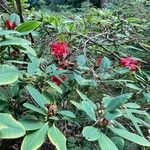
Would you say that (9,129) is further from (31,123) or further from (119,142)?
(119,142)

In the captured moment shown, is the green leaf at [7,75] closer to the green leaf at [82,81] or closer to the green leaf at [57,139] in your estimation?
the green leaf at [57,139]

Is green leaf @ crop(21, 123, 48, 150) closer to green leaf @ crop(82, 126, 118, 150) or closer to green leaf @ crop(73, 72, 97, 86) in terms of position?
green leaf @ crop(82, 126, 118, 150)

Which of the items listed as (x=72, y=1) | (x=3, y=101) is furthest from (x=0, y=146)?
(x=72, y=1)

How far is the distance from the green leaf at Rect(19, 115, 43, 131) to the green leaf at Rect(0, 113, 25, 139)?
82 mm

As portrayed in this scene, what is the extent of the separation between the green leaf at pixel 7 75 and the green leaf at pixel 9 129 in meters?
0.11

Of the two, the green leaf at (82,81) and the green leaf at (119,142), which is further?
the green leaf at (82,81)

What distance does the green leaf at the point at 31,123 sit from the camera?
829 mm

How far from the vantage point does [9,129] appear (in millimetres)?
729

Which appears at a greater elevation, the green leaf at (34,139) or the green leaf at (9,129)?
the green leaf at (9,129)

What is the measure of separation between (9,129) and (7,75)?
165mm

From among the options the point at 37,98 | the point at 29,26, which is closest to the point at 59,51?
the point at 29,26

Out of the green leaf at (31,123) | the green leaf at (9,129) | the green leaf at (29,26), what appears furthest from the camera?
the green leaf at (29,26)

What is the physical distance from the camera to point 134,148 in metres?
1.93

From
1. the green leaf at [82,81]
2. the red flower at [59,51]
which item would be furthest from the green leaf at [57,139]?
the red flower at [59,51]
